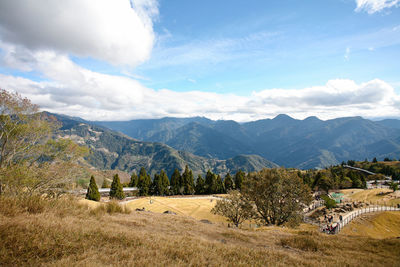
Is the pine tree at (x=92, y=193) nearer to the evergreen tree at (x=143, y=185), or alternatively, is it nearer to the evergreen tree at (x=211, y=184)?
the evergreen tree at (x=143, y=185)

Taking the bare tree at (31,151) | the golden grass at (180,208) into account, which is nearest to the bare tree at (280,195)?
the golden grass at (180,208)

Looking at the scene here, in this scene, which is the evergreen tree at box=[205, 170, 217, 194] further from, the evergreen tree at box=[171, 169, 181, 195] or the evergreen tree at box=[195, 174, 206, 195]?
the evergreen tree at box=[171, 169, 181, 195]

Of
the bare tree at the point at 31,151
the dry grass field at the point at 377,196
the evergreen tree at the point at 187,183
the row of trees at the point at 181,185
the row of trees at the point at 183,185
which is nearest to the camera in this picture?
the bare tree at the point at 31,151

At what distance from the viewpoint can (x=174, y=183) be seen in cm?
8200

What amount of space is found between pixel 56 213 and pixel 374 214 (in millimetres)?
49955

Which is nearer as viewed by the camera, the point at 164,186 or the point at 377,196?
the point at 377,196

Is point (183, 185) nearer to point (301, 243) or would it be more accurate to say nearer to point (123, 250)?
point (301, 243)

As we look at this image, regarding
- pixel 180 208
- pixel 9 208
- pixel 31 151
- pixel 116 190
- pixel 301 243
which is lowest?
pixel 180 208

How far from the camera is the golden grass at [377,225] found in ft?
104

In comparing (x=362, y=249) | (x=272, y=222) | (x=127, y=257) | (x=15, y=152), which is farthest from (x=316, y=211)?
(x=15, y=152)

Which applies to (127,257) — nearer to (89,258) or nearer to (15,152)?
(89,258)

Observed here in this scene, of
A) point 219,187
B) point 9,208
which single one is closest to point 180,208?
point 219,187

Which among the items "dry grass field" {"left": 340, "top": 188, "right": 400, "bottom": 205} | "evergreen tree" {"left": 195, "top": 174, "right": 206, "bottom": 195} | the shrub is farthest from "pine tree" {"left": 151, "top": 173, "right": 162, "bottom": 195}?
the shrub

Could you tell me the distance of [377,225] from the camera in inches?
1350
